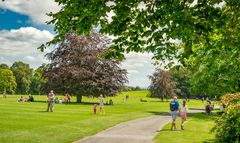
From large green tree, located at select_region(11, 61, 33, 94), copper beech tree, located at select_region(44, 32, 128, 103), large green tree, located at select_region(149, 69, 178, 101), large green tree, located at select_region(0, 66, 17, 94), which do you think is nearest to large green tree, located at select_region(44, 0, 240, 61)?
copper beech tree, located at select_region(44, 32, 128, 103)

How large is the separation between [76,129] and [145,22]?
13221 millimetres

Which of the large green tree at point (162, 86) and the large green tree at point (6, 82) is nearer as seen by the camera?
the large green tree at point (162, 86)

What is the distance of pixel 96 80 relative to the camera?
6431 cm

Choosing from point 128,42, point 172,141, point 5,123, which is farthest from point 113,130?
point 128,42

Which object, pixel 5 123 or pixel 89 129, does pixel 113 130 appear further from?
pixel 5 123

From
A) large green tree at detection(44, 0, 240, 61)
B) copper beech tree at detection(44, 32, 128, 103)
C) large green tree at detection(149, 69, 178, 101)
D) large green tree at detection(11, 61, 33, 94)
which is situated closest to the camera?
large green tree at detection(44, 0, 240, 61)

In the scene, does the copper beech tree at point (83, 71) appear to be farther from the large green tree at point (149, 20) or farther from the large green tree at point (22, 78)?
the large green tree at point (22, 78)

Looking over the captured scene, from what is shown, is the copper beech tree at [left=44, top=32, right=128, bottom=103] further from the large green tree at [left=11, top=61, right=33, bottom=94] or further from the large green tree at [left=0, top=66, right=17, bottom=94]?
the large green tree at [left=11, top=61, right=33, bottom=94]

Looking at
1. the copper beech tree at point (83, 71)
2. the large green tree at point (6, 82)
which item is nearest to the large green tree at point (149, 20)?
the copper beech tree at point (83, 71)

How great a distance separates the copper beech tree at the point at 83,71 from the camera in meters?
64.2

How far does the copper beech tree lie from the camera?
6425 centimetres

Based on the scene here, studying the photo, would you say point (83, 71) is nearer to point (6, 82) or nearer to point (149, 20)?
point (149, 20)

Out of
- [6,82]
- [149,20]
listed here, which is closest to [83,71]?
[149,20]

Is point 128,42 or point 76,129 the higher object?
point 128,42
